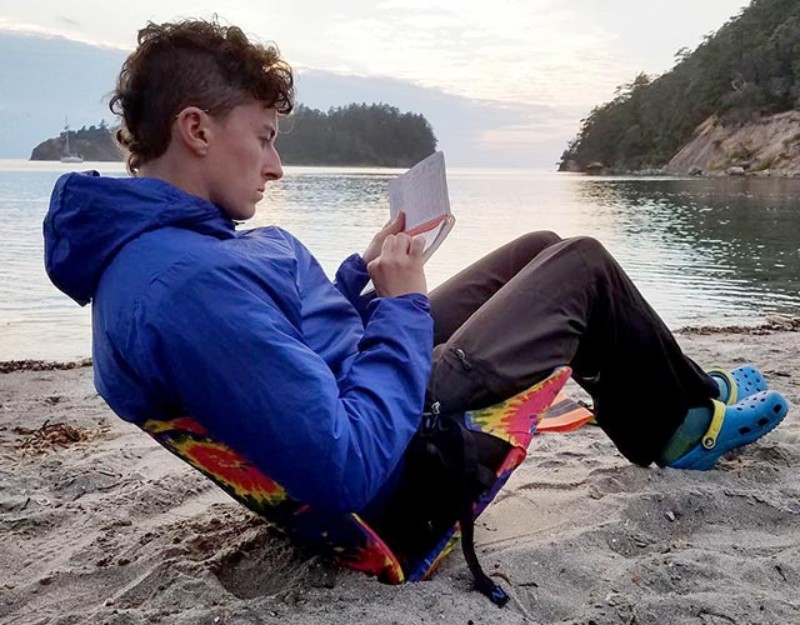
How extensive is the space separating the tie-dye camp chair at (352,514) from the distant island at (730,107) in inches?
2309

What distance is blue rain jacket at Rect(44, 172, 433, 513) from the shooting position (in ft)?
5.19

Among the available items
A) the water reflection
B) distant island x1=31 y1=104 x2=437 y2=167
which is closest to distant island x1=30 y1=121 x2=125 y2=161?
distant island x1=31 y1=104 x2=437 y2=167

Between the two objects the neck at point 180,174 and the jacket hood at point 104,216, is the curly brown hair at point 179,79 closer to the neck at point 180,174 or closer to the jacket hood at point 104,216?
the neck at point 180,174

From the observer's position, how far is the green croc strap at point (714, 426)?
279 cm

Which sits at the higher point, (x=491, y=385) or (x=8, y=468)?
(x=491, y=385)

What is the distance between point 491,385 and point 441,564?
533 mm

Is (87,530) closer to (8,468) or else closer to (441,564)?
(8,468)

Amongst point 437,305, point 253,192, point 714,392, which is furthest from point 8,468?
point 714,392

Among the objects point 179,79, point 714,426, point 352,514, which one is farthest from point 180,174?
point 714,426

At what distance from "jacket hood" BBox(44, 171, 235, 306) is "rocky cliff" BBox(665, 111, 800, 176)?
5900cm

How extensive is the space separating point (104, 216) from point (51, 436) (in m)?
2.63

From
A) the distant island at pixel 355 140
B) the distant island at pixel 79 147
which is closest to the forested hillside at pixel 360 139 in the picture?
the distant island at pixel 355 140

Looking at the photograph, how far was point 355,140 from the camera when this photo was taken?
116 m

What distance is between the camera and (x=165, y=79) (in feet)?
6.03
